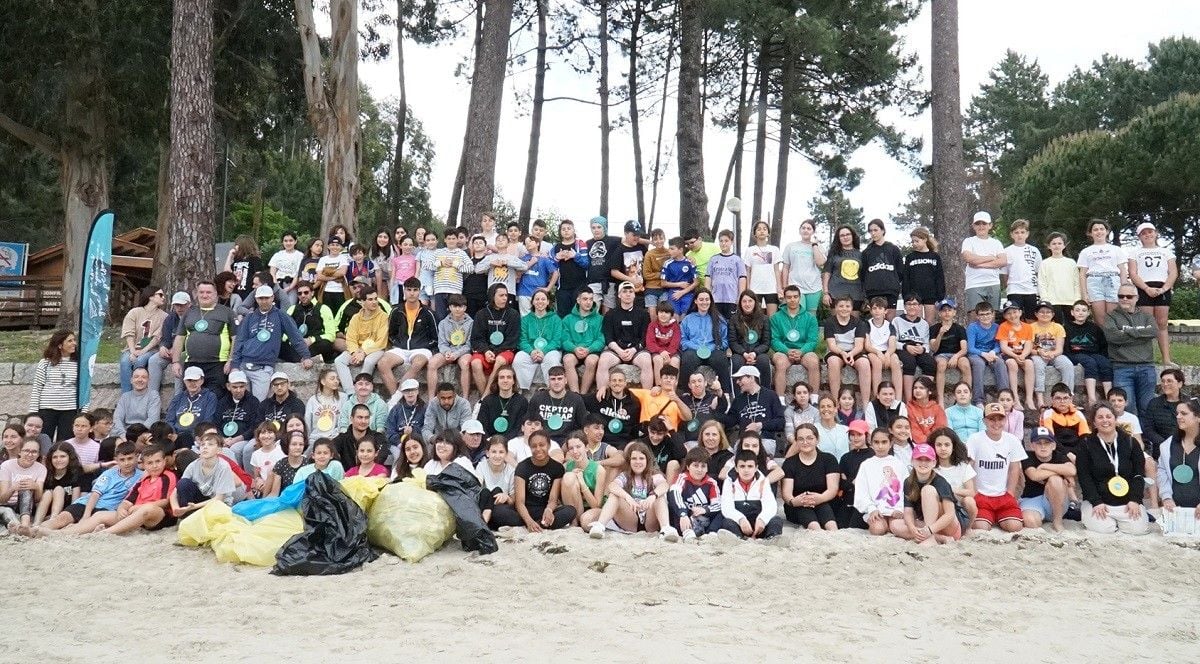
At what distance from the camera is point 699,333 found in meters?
8.57

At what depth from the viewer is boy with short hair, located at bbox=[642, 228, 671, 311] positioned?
9.30 metres

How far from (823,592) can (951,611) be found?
68cm

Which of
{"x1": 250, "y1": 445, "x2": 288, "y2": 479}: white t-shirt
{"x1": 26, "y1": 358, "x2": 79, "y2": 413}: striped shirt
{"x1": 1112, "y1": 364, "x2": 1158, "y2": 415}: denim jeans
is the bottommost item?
{"x1": 250, "y1": 445, "x2": 288, "y2": 479}: white t-shirt

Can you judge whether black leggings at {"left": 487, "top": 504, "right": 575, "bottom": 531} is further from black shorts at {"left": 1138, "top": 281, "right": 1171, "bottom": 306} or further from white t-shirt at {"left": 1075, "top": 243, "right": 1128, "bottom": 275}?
black shorts at {"left": 1138, "top": 281, "right": 1171, "bottom": 306}

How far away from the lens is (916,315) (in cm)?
869

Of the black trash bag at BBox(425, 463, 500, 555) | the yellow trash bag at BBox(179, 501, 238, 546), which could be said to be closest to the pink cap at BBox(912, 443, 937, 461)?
the black trash bag at BBox(425, 463, 500, 555)

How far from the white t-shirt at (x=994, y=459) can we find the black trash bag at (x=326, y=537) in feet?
14.8

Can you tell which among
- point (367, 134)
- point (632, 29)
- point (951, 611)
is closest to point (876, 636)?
point (951, 611)

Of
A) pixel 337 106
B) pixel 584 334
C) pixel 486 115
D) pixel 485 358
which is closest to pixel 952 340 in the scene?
pixel 584 334

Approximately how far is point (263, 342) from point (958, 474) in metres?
6.28

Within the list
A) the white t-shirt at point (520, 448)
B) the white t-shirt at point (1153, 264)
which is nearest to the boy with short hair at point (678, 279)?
the white t-shirt at point (520, 448)

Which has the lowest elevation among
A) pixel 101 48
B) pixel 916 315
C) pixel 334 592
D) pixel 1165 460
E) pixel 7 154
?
pixel 334 592

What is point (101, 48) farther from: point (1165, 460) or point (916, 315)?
point (1165, 460)

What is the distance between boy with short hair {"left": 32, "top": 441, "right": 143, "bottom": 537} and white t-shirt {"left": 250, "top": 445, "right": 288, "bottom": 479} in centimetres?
84
